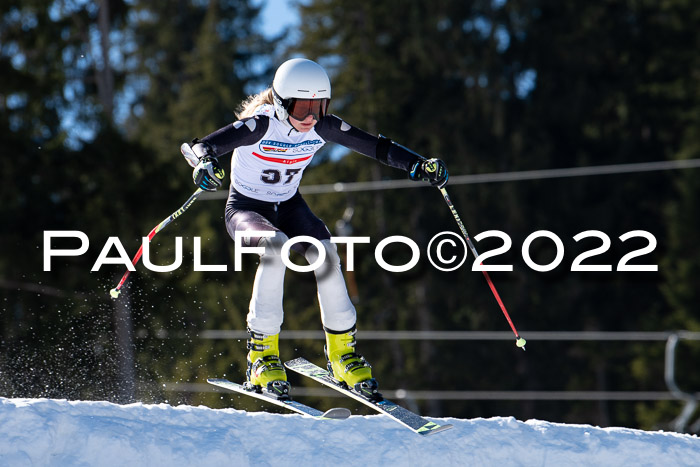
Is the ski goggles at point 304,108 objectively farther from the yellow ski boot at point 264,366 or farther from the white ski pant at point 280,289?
the yellow ski boot at point 264,366

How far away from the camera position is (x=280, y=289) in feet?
15.8

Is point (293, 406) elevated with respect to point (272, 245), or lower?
lower

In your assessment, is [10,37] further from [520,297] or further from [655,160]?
[655,160]

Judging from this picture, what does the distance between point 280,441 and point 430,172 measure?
4.98 feet

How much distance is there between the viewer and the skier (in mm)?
4648

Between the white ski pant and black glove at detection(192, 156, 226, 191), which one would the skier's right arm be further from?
the white ski pant

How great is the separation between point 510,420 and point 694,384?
61.5 ft

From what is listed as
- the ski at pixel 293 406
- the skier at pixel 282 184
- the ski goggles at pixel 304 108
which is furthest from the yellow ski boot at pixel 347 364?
the ski goggles at pixel 304 108

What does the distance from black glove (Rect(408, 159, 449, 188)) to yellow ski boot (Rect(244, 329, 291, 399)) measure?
104 centimetres

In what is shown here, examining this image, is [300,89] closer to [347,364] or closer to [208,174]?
[208,174]

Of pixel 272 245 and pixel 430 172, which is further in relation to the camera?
pixel 430 172

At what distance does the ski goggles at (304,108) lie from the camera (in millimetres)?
4652

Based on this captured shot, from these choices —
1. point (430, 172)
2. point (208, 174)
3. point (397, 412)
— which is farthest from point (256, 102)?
point (397, 412)

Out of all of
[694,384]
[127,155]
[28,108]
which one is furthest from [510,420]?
[694,384]
